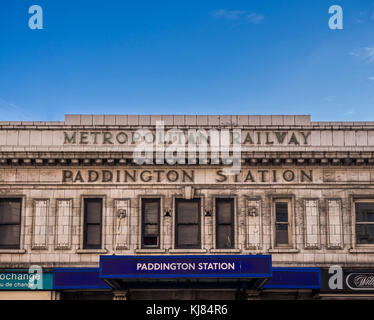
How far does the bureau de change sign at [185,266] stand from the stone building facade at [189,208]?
255cm

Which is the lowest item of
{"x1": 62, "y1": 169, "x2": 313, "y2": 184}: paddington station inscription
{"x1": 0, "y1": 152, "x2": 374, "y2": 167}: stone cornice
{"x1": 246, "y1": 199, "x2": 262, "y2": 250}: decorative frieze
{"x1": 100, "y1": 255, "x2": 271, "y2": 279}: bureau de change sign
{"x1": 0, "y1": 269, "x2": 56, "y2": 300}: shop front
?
{"x1": 0, "y1": 269, "x2": 56, "y2": 300}: shop front

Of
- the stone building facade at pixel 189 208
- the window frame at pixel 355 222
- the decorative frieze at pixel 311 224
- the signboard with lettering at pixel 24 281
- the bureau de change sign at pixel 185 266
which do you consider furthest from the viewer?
the window frame at pixel 355 222

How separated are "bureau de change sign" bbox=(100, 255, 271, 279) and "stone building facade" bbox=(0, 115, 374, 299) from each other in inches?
100

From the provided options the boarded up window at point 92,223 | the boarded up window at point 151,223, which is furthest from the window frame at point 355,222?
the boarded up window at point 92,223

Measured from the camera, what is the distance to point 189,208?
23938 millimetres

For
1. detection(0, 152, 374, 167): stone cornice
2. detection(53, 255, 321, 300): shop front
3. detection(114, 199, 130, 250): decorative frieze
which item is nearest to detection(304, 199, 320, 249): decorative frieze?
detection(53, 255, 321, 300): shop front

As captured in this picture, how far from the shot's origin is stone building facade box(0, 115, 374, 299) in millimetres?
23266

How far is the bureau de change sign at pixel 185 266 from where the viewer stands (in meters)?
20.4

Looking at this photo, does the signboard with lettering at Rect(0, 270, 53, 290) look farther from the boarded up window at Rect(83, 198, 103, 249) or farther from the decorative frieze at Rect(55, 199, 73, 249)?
the boarded up window at Rect(83, 198, 103, 249)

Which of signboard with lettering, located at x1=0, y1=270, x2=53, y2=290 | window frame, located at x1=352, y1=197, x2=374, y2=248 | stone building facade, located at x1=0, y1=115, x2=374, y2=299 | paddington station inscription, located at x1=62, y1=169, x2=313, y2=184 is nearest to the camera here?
signboard with lettering, located at x1=0, y1=270, x2=53, y2=290

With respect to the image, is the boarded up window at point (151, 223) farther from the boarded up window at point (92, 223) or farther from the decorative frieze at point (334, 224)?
the decorative frieze at point (334, 224)

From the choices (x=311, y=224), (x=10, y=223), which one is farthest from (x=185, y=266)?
(x=10, y=223)

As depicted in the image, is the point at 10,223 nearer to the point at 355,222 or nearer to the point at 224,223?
the point at 224,223

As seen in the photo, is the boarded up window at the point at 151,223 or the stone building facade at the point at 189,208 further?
the boarded up window at the point at 151,223
